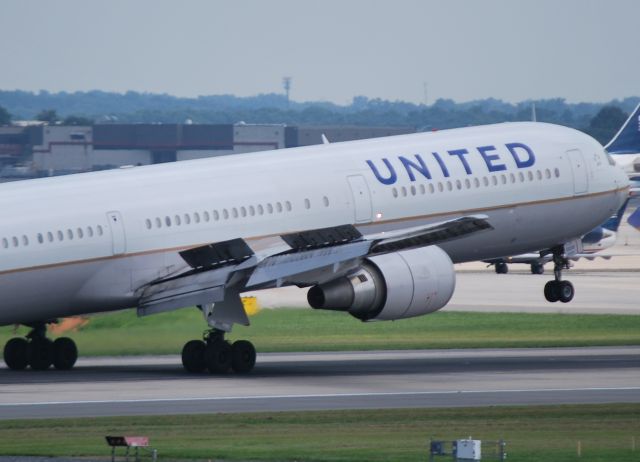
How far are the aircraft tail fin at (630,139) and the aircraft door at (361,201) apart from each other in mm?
65199

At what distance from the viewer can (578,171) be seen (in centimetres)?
5600

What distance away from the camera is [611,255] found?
119m

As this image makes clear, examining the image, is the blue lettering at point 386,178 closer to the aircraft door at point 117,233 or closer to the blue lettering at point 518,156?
the blue lettering at point 518,156

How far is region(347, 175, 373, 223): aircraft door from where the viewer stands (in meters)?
52.1

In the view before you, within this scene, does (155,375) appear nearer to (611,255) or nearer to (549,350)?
(549,350)

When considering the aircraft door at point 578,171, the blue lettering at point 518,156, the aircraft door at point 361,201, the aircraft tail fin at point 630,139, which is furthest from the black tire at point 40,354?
the aircraft tail fin at point 630,139

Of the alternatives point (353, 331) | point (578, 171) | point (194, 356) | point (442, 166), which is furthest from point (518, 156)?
point (353, 331)

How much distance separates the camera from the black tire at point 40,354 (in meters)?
51.6

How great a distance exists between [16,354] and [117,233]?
240 inches

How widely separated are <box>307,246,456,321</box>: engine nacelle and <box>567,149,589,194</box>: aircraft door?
959 centimetres

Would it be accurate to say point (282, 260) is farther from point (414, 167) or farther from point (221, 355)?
point (414, 167)

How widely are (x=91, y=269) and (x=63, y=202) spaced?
6.67ft

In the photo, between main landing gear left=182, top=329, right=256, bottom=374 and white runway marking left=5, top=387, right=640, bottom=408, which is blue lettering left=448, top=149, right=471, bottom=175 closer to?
main landing gear left=182, top=329, right=256, bottom=374

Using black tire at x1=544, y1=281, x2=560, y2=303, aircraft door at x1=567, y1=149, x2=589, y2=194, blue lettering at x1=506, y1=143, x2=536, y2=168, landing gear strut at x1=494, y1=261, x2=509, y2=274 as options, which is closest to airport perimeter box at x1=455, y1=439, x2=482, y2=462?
blue lettering at x1=506, y1=143, x2=536, y2=168
